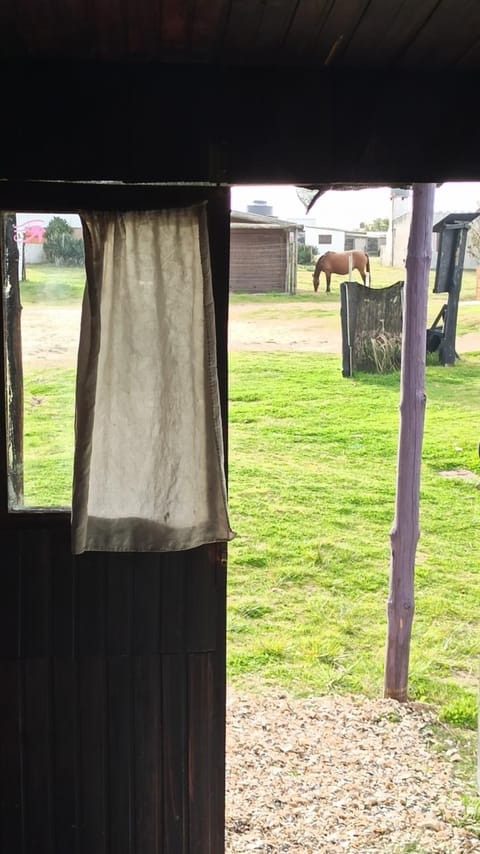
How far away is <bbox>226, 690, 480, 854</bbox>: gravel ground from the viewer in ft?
11.3

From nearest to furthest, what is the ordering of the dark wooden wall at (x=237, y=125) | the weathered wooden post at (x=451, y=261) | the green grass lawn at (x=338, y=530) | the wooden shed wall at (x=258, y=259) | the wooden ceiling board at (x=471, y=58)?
the wooden ceiling board at (x=471, y=58) < the dark wooden wall at (x=237, y=125) < the green grass lawn at (x=338, y=530) < the weathered wooden post at (x=451, y=261) < the wooden shed wall at (x=258, y=259)

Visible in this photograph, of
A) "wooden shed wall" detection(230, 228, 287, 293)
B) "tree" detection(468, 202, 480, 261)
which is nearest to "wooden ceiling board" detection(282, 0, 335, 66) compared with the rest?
"tree" detection(468, 202, 480, 261)

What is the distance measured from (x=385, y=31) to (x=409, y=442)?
2738 millimetres

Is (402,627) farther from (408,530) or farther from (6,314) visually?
(6,314)

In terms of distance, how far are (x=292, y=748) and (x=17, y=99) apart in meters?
3.38

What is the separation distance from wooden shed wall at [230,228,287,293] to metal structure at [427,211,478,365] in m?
2.63

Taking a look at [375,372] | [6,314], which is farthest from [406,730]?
[375,372]

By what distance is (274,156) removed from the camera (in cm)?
236

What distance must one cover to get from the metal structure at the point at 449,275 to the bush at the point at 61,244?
582 cm

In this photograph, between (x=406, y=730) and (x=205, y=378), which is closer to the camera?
(x=205, y=378)

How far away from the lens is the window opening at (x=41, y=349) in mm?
2410

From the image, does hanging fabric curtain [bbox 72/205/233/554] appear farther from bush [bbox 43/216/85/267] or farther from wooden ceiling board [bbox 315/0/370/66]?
wooden ceiling board [bbox 315/0/370/66]

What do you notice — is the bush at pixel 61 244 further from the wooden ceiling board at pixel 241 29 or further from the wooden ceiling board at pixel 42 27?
the wooden ceiling board at pixel 241 29

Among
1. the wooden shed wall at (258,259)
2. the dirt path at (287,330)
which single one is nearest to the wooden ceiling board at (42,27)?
the dirt path at (287,330)
